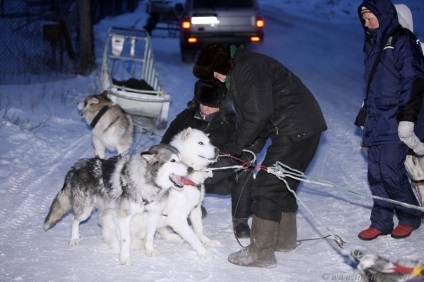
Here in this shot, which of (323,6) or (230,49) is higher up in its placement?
(230,49)

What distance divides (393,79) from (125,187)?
225 centimetres

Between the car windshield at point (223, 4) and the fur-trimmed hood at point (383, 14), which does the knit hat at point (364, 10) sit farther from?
the car windshield at point (223, 4)

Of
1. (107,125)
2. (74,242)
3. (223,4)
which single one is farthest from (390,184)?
(223,4)

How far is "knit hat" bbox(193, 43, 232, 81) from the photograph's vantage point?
4.27 metres

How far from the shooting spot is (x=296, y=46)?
16.9 meters

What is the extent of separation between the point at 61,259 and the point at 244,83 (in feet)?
6.42

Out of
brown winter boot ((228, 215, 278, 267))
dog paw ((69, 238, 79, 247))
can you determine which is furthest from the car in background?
brown winter boot ((228, 215, 278, 267))

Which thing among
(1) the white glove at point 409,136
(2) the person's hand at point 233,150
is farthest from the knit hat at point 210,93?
(1) the white glove at point 409,136

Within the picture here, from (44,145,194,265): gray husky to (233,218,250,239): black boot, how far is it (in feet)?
2.51

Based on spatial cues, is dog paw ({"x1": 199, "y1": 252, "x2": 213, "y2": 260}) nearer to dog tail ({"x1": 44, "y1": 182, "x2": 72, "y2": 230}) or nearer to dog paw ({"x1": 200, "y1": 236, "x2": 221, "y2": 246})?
dog paw ({"x1": 200, "y1": 236, "x2": 221, "y2": 246})

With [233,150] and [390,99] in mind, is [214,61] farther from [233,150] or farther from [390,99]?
[390,99]

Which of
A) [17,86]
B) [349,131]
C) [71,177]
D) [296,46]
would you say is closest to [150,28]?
[296,46]

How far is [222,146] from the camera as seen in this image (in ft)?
A: 17.5

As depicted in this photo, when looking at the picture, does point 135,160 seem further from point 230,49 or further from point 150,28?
point 150,28
